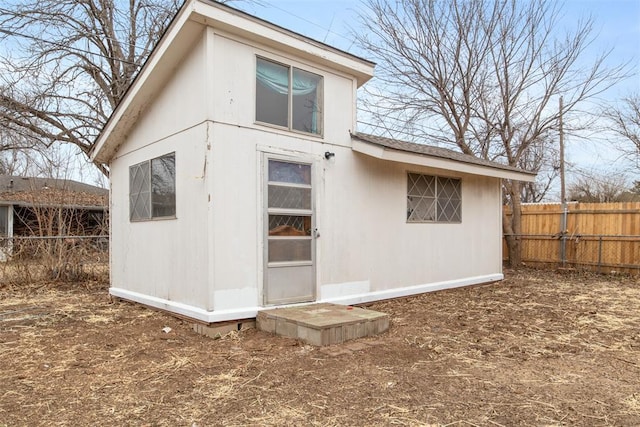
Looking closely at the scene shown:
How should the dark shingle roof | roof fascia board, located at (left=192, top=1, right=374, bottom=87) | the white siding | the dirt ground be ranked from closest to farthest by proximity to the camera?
the dirt ground
roof fascia board, located at (left=192, top=1, right=374, bottom=87)
the white siding
the dark shingle roof

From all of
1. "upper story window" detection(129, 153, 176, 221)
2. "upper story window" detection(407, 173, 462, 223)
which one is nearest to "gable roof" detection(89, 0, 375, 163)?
"upper story window" detection(129, 153, 176, 221)

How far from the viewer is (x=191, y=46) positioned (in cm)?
526

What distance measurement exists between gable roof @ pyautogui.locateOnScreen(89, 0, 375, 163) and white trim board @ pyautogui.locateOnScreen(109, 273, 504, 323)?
2.60 m

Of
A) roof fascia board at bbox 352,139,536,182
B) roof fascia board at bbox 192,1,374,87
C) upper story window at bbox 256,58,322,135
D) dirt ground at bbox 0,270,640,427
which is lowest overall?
dirt ground at bbox 0,270,640,427

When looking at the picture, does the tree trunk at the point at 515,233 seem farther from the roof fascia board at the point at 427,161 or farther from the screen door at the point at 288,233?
the screen door at the point at 288,233

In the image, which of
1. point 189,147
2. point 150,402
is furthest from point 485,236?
point 150,402

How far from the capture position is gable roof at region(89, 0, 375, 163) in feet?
15.9

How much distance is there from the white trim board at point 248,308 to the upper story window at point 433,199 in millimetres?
1178

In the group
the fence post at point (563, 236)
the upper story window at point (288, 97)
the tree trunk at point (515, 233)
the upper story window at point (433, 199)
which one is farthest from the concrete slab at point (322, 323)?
the tree trunk at point (515, 233)

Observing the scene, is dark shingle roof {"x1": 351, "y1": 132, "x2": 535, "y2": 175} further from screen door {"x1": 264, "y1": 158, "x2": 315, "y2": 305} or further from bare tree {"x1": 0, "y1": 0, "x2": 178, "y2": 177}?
bare tree {"x1": 0, "y1": 0, "x2": 178, "y2": 177}

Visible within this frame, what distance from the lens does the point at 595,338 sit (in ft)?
15.8

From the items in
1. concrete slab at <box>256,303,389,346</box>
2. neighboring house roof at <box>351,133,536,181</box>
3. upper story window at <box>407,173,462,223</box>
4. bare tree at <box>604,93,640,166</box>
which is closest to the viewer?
concrete slab at <box>256,303,389,346</box>

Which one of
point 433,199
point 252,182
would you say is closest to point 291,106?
point 252,182

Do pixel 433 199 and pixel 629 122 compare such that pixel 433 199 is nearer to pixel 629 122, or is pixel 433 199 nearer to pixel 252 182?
pixel 252 182
